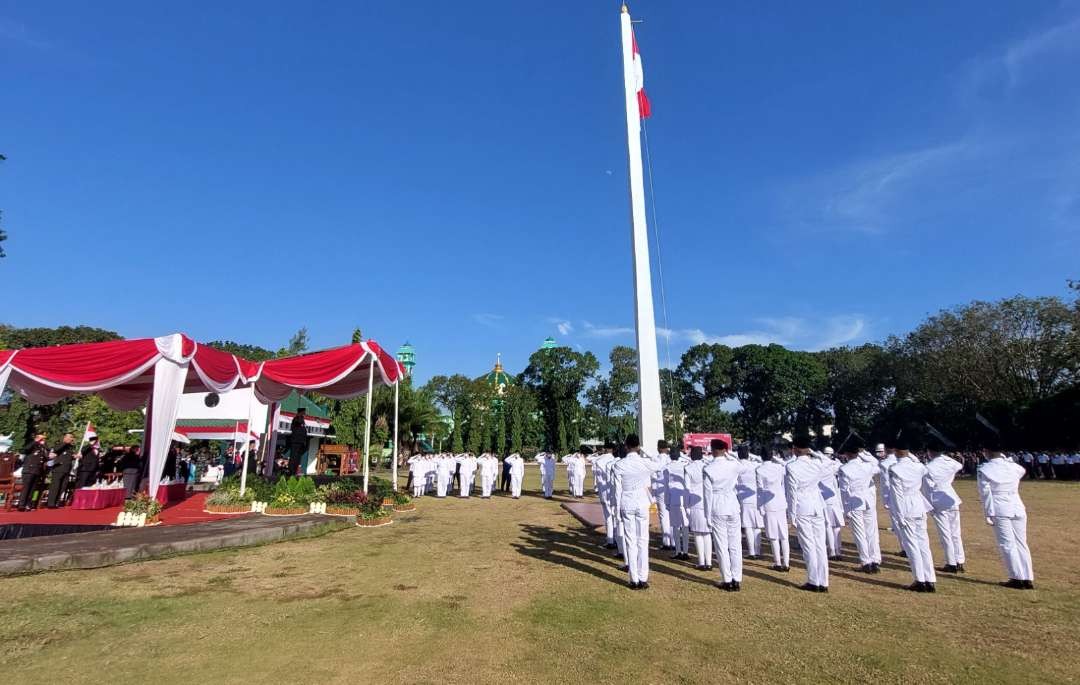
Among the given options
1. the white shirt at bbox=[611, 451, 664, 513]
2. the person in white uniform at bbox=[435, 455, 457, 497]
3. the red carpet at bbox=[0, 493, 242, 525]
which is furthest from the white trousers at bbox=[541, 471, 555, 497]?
the white shirt at bbox=[611, 451, 664, 513]

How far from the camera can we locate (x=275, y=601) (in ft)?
18.3

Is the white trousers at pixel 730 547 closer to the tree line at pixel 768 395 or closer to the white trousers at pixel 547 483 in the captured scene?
the white trousers at pixel 547 483

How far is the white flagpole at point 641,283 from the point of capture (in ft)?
44.7

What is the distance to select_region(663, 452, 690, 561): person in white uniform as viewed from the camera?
801cm

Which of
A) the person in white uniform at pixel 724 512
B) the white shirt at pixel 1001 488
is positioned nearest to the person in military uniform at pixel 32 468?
the person in white uniform at pixel 724 512

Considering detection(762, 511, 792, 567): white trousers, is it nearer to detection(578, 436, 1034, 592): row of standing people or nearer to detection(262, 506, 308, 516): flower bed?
detection(578, 436, 1034, 592): row of standing people

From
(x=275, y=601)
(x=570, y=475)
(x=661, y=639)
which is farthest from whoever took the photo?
(x=570, y=475)

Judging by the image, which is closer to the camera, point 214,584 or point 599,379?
point 214,584

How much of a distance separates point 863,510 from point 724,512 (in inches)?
90.5

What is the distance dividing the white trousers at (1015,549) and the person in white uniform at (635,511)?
4224mm

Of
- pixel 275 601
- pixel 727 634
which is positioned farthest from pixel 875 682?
pixel 275 601

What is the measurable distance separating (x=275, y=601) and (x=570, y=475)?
47.0 feet

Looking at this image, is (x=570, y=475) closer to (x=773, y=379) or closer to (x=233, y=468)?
(x=233, y=468)

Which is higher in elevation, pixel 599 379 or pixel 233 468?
pixel 599 379
